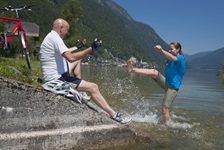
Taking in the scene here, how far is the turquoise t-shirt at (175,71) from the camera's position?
891 cm

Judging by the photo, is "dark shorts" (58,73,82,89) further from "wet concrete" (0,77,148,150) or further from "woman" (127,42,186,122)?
"woman" (127,42,186,122)

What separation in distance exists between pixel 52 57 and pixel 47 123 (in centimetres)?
148

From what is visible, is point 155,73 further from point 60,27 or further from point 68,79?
point 60,27

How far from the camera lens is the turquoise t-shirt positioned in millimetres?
8906

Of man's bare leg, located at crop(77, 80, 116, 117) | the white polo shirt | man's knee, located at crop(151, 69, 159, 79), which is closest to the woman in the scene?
man's knee, located at crop(151, 69, 159, 79)

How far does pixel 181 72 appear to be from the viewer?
903 centimetres

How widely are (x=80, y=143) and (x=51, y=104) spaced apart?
111 centimetres

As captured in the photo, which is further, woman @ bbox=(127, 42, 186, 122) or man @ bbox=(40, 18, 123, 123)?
woman @ bbox=(127, 42, 186, 122)

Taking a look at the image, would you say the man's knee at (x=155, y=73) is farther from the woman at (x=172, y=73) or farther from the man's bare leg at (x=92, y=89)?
the man's bare leg at (x=92, y=89)

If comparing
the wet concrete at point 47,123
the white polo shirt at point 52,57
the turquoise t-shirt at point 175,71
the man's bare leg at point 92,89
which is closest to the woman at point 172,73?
the turquoise t-shirt at point 175,71

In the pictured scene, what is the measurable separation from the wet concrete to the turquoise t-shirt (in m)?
3.06

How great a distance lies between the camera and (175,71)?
29.5 ft

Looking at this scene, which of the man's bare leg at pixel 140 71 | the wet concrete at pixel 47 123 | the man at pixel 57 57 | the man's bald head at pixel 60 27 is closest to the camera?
the wet concrete at pixel 47 123

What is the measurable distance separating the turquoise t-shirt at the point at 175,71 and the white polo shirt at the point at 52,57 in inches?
154
